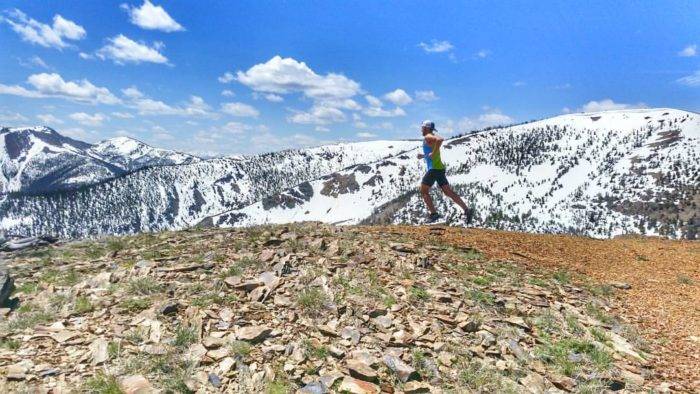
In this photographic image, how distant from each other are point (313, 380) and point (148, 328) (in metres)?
2.95

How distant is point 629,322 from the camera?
380 inches

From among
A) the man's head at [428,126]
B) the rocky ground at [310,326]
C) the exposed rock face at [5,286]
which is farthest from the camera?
the man's head at [428,126]

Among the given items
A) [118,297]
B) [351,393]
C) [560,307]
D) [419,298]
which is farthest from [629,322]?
[118,297]

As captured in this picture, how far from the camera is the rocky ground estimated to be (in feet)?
20.4

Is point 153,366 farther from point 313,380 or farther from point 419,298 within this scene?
point 419,298

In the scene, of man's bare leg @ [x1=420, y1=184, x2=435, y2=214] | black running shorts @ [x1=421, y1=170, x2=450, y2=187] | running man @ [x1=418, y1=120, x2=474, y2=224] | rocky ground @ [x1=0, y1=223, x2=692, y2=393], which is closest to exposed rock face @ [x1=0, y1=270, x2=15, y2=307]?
rocky ground @ [x1=0, y1=223, x2=692, y2=393]

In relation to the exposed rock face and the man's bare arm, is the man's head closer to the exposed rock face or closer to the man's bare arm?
the man's bare arm

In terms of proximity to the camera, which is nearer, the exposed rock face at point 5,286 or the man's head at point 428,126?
the exposed rock face at point 5,286

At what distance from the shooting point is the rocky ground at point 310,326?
6230mm

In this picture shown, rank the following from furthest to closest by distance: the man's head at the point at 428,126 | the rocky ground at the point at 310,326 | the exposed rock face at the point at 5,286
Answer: the man's head at the point at 428,126 → the exposed rock face at the point at 5,286 → the rocky ground at the point at 310,326

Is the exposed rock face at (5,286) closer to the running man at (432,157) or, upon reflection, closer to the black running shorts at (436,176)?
the running man at (432,157)

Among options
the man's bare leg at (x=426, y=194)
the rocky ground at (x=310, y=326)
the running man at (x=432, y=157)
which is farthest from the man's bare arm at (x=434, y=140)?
the rocky ground at (x=310, y=326)

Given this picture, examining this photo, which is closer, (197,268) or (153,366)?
(153,366)

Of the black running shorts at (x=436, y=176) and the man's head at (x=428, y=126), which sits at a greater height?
the man's head at (x=428, y=126)
